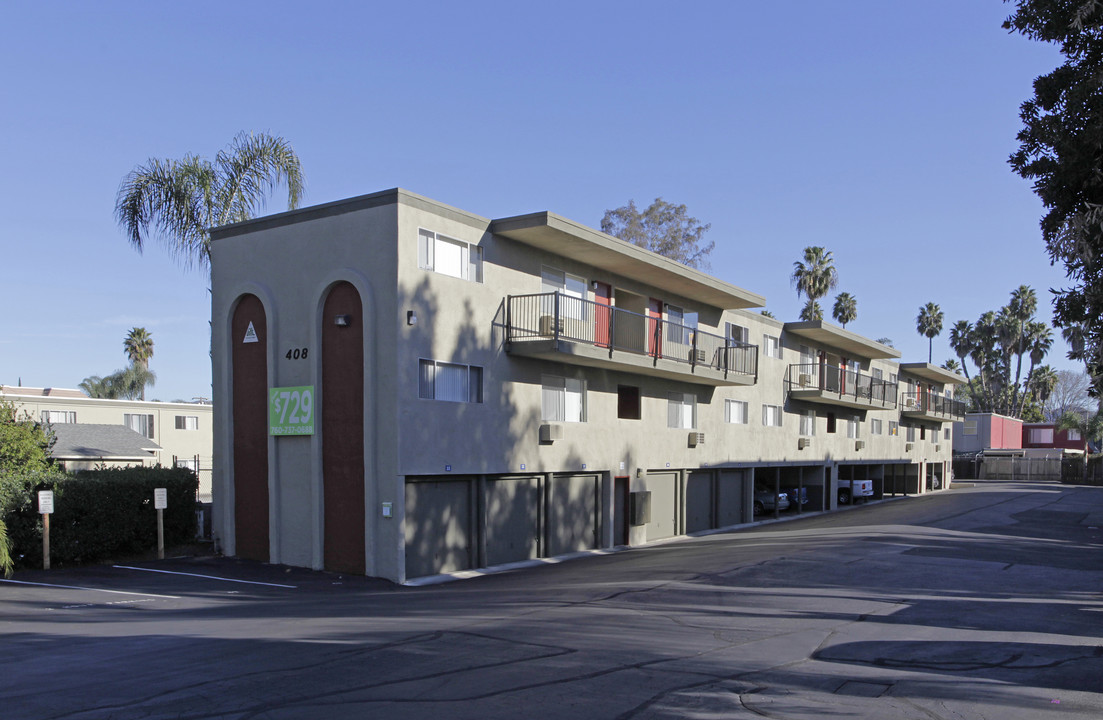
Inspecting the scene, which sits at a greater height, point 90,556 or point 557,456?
point 557,456

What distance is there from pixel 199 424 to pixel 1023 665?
4292 centimetres

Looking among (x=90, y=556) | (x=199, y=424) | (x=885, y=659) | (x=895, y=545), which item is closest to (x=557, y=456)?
(x=895, y=545)

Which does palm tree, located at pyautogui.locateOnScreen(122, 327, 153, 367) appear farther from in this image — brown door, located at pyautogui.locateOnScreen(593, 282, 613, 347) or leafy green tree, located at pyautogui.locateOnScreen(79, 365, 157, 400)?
brown door, located at pyautogui.locateOnScreen(593, 282, 613, 347)

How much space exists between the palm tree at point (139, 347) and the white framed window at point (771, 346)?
48010 millimetres

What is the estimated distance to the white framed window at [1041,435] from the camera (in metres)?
89.8

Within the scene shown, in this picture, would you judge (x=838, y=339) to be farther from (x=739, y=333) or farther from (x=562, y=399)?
(x=562, y=399)

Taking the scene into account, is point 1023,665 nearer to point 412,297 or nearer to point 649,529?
point 412,297

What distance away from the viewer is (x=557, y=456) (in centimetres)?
2364

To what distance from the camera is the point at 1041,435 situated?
90.5m

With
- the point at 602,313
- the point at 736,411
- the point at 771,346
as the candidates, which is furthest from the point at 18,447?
the point at 771,346

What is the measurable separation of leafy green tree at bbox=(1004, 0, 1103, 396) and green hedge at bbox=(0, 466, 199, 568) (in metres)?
20.3

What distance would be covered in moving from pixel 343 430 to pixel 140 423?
28.1m

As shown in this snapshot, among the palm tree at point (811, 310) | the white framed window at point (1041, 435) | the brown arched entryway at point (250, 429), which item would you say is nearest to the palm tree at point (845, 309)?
the palm tree at point (811, 310)

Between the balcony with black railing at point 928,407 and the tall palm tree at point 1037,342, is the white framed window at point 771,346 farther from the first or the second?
the tall palm tree at point 1037,342
